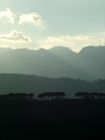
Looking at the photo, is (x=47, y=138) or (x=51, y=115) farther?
(x=51, y=115)

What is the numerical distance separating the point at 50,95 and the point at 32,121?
132 ft

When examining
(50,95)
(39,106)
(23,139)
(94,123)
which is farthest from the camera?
(50,95)

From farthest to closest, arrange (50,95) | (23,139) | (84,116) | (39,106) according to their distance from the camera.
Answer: (50,95) → (39,106) → (84,116) → (23,139)

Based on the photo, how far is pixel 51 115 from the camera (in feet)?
190

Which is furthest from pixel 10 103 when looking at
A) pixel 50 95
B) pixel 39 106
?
pixel 50 95

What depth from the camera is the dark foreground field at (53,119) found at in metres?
46.5

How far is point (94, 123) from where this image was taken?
52781mm

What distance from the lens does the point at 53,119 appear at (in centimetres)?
5562

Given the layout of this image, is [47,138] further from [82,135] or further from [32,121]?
[32,121]

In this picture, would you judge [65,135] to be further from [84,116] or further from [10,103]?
[10,103]

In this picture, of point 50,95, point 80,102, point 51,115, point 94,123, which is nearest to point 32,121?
point 51,115

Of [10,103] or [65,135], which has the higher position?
[10,103]

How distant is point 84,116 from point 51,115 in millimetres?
4753

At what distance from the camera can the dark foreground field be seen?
46.5 m
